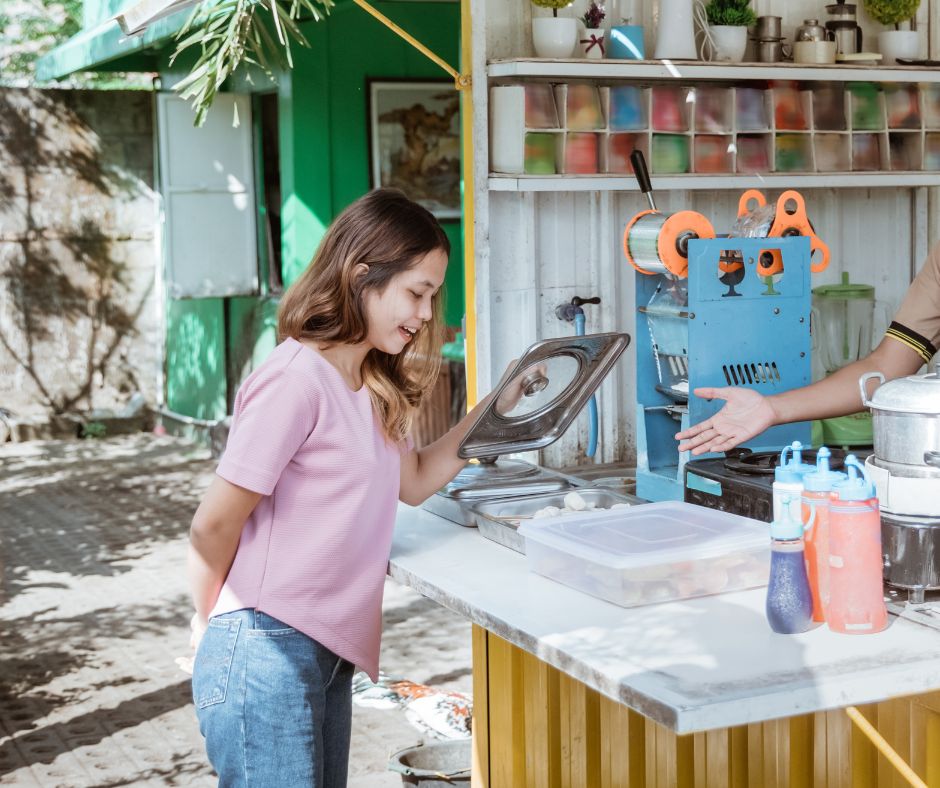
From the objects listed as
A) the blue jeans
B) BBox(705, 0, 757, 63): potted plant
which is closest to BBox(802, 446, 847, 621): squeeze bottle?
the blue jeans

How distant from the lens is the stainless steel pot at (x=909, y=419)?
2.32m

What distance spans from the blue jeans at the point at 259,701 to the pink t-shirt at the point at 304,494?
36 mm

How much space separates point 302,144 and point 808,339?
6.56 meters

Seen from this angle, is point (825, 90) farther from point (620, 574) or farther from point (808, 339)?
point (620, 574)

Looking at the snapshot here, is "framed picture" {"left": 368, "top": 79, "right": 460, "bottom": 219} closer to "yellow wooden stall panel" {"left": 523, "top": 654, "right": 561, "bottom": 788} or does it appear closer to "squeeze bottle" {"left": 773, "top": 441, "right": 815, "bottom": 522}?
"yellow wooden stall panel" {"left": 523, "top": 654, "right": 561, "bottom": 788}

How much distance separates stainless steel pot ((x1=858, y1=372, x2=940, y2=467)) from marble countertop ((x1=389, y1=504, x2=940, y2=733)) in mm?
312

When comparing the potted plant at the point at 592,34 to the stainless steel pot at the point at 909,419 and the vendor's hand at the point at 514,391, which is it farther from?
the stainless steel pot at the point at 909,419

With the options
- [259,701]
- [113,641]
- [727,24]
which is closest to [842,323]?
[727,24]

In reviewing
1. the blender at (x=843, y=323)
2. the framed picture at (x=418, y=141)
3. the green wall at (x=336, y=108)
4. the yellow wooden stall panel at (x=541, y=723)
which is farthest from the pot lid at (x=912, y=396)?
the framed picture at (x=418, y=141)

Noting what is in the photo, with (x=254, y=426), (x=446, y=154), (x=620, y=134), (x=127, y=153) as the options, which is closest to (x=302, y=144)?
(x=446, y=154)

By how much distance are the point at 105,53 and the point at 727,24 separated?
23.5ft

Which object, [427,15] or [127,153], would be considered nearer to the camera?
[427,15]

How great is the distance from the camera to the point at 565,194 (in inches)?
184

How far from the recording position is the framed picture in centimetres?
961
